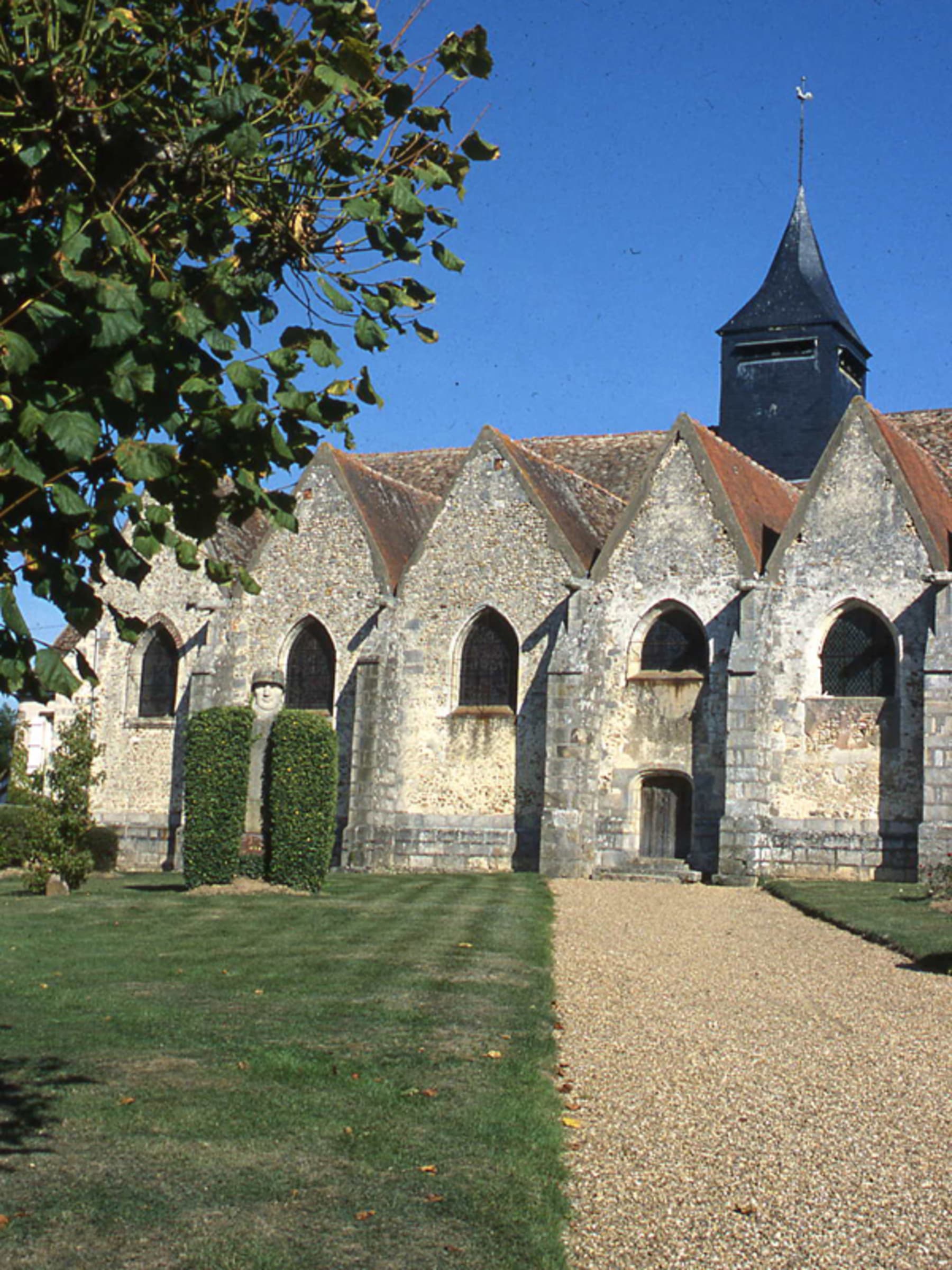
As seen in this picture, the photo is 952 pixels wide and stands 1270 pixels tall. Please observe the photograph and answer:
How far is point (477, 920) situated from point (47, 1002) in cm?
702

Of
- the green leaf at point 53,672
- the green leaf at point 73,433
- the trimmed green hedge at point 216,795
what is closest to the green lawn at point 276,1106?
the green leaf at point 53,672

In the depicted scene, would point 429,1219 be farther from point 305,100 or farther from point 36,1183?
point 305,100

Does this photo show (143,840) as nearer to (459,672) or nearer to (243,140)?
(459,672)

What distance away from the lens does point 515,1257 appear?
16.8 feet

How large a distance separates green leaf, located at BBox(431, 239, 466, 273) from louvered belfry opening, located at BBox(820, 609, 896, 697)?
19344 mm

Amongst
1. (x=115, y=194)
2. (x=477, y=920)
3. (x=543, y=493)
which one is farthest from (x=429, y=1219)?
(x=543, y=493)

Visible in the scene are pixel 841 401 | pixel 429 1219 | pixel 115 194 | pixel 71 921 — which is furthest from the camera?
pixel 841 401

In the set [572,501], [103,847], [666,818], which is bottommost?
[103,847]

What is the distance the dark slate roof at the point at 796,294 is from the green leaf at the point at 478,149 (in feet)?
95.2

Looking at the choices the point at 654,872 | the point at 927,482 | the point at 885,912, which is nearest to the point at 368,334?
the point at 885,912

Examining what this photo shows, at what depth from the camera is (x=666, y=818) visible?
82.6 feet

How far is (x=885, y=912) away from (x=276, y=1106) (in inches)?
462

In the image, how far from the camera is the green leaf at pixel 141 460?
4422 mm

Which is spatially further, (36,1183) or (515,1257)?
(36,1183)
